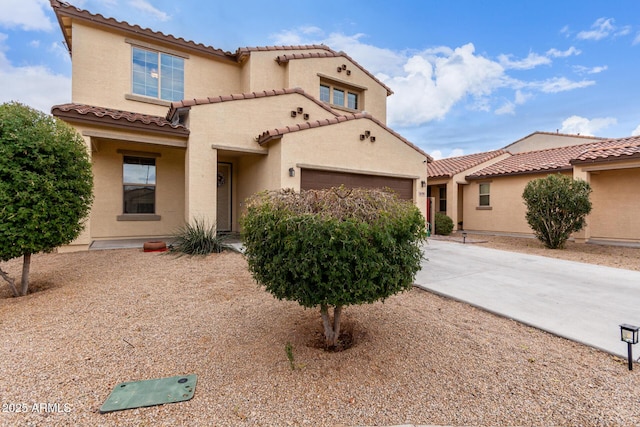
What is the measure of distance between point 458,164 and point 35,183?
18.4 metres

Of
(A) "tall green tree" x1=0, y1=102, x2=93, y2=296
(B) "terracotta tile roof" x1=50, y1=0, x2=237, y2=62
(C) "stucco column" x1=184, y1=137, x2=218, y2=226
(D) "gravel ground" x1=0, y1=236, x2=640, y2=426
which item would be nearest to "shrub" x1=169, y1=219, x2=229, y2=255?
(C) "stucco column" x1=184, y1=137, x2=218, y2=226

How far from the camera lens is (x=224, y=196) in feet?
38.9

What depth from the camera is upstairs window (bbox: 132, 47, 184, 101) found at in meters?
10.7

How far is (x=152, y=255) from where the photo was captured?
7.79 metres

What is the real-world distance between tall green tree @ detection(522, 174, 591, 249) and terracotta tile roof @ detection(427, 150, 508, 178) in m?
5.53

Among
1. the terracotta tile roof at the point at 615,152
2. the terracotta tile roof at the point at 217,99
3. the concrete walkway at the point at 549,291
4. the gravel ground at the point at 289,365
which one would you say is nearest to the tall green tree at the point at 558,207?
the terracotta tile roof at the point at 615,152

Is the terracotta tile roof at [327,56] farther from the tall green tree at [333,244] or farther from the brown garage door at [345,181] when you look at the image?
the tall green tree at [333,244]

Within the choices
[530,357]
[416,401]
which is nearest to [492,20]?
[530,357]

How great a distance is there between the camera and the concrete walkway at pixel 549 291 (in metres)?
3.88

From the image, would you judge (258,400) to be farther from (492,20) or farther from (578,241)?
(492,20)

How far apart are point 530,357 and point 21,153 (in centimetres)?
762

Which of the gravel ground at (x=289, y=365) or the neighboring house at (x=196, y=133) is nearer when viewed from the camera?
the gravel ground at (x=289, y=365)

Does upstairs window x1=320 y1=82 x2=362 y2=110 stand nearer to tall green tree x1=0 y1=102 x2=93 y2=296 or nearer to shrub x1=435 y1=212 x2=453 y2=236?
shrub x1=435 y1=212 x2=453 y2=236

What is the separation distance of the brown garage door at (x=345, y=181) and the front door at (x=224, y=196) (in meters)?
4.07
